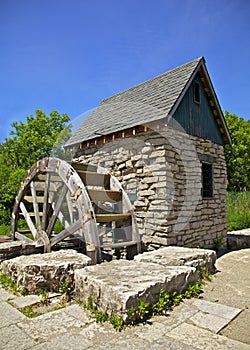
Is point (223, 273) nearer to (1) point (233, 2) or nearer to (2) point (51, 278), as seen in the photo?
(2) point (51, 278)

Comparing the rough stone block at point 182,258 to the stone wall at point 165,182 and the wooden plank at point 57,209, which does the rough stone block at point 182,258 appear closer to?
the stone wall at point 165,182

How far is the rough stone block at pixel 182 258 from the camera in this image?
392 cm

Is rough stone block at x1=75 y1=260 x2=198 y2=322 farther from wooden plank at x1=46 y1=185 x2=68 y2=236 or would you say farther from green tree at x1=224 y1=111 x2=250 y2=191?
green tree at x1=224 y1=111 x2=250 y2=191

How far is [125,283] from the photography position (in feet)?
9.36

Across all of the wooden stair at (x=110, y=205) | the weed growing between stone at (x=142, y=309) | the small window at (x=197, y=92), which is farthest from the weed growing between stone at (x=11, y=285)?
the small window at (x=197, y=92)

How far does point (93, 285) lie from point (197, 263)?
5.89 ft

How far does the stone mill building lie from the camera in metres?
5.49

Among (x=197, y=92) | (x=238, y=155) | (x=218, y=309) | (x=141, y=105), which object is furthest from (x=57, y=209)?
(x=238, y=155)

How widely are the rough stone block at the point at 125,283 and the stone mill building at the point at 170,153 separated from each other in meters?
1.87

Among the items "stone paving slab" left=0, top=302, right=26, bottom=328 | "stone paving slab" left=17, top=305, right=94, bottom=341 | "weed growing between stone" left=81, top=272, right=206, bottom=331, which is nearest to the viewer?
"stone paving slab" left=17, top=305, right=94, bottom=341

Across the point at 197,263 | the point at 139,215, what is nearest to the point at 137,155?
the point at 139,215

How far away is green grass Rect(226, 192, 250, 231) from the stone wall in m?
4.29

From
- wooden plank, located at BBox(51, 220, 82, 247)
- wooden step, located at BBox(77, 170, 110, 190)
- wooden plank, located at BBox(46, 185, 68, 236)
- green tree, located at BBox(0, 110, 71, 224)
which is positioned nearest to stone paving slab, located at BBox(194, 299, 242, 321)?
wooden plank, located at BBox(51, 220, 82, 247)

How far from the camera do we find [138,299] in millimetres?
2629
